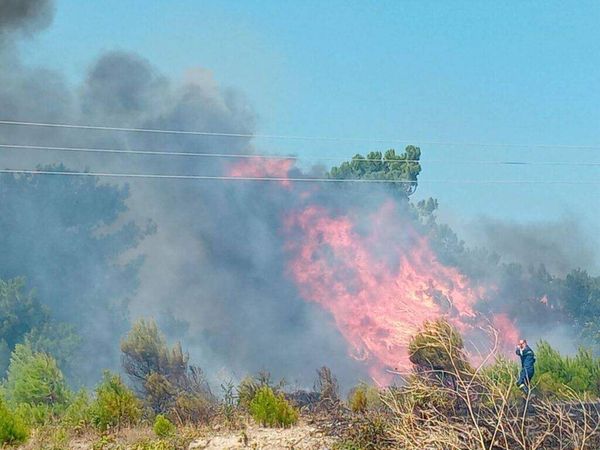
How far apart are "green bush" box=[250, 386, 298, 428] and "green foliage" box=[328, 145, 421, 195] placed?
1202 inches

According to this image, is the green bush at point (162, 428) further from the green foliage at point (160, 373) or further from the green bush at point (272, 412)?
the green foliage at point (160, 373)

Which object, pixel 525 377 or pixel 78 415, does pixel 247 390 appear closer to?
pixel 78 415

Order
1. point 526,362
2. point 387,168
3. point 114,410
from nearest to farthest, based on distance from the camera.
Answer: point 114,410 < point 526,362 < point 387,168

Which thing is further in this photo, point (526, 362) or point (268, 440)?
point (526, 362)

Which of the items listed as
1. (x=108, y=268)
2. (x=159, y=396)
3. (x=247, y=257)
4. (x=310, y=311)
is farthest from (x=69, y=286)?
(x=159, y=396)

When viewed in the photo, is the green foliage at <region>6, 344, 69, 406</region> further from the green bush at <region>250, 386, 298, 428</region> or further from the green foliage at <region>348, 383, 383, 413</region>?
the green foliage at <region>348, 383, 383, 413</region>

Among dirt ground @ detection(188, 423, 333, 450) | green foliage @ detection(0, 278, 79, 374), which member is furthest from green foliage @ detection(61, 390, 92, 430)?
green foliage @ detection(0, 278, 79, 374)

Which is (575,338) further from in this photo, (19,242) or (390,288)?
(19,242)

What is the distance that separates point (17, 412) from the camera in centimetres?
1980

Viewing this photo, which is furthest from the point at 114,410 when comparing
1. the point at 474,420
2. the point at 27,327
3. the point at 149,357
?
the point at 27,327

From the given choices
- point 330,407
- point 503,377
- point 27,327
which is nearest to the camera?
point 330,407

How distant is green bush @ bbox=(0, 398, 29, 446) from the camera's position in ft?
60.7

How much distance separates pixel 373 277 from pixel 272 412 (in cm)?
2531

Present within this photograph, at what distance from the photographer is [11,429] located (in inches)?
733
